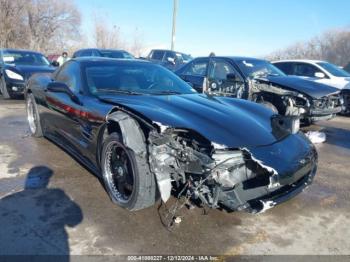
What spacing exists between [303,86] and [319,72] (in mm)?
3540

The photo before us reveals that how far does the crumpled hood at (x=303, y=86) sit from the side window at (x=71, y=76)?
412cm


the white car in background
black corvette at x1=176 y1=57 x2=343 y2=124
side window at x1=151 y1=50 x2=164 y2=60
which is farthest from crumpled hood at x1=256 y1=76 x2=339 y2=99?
side window at x1=151 y1=50 x2=164 y2=60

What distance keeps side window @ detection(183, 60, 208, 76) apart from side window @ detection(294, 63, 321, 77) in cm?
393

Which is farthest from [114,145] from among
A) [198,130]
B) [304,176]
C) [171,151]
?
[304,176]

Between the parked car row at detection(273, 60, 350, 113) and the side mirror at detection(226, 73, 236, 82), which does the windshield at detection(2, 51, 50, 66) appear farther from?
the parked car row at detection(273, 60, 350, 113)

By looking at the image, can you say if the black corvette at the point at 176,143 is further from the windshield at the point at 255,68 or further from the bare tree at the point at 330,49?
the bare tree at the point at 330,49

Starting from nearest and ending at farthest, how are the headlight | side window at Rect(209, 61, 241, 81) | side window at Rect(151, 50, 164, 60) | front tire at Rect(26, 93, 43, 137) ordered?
front tire at Rect(26, 93, 43, 137)
side window at Rect(209, 61, 241, 81)
the headlight
side window at Rect(151, 50, 164, 60)

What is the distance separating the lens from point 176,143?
3088 millimetres

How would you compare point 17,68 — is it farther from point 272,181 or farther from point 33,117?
point 272,181

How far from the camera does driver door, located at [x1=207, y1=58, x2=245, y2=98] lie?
7.63m

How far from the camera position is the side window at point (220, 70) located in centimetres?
794

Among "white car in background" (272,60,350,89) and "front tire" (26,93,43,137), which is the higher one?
"white car in background" (272,60,350,89)

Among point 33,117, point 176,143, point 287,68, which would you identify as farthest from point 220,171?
point 287,68

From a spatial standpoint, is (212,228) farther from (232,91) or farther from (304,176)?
(232,91)
